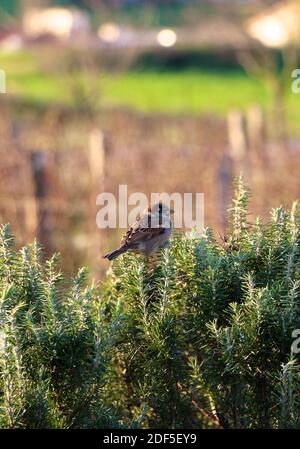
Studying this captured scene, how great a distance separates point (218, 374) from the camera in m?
2.82

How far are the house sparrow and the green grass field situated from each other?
1871 centimetres

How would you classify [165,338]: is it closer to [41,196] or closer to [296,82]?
[296,82]

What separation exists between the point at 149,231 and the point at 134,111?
56.2 feet

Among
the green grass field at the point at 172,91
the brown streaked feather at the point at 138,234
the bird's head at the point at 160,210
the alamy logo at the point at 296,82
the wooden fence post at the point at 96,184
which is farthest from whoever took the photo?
the green grass field at the point at 172,91

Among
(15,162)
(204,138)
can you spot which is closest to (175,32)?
(204,138)

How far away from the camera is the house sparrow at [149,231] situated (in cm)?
391

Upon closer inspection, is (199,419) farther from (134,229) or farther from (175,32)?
(175,32)

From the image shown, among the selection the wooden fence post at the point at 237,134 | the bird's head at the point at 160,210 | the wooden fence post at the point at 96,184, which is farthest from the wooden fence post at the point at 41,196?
the bird's head at the point at 160,210

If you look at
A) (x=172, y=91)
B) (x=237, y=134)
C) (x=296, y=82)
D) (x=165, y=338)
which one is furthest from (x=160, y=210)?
(x=172, y=91)

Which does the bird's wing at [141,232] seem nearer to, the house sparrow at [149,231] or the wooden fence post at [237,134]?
the house sparrow at [149,231]

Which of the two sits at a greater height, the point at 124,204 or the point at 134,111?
the point at 134,111

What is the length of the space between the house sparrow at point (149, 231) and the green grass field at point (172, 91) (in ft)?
61.4

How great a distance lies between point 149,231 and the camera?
4453 mm

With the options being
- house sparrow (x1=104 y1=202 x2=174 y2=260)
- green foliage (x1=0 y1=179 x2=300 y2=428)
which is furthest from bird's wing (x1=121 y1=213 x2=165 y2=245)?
green foliage (x1=0 y1=179 x2=300 y2=428)
